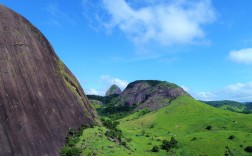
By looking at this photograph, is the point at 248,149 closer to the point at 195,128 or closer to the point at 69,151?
the point at 195,128

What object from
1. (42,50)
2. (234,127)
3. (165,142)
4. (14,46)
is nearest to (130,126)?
(234,127)

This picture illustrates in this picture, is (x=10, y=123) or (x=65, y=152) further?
(x=65, y=152)

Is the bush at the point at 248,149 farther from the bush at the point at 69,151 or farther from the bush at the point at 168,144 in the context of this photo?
the bush at the point at 69,151

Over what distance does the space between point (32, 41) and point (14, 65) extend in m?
13.8

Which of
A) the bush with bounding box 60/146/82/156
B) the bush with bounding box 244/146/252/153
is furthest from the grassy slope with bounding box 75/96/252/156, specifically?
the bush with bounding box 60/146/82/156

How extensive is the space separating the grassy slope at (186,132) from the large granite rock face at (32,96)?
341 inches

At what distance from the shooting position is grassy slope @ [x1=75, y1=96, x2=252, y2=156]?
8375cm

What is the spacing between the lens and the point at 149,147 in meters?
90.2

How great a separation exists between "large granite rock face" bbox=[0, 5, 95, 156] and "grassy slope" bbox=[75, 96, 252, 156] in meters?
8.65

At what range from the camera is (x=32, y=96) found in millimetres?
72750

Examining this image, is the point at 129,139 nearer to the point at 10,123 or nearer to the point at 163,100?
the point at 10,123

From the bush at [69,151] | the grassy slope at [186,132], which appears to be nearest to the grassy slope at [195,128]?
the grassy slope at [186,132]

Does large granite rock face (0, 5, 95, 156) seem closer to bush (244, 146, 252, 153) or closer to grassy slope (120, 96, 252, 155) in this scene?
grassy slope (120, 96, 252, 155)

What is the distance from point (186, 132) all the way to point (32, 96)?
2894 inches
